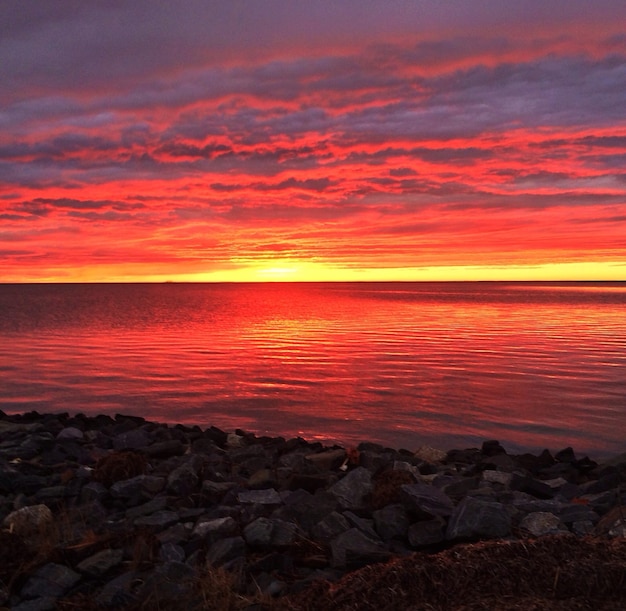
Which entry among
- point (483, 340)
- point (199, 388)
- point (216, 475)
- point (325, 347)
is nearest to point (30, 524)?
point (216, 475)

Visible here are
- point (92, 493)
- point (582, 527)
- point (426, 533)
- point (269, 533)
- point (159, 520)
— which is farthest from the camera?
point (92, 493)

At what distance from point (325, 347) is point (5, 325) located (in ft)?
139

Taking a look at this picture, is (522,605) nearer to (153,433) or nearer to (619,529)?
(619,529)

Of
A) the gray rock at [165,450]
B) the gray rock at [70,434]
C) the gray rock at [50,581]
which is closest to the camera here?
the gray rock at [50,581]

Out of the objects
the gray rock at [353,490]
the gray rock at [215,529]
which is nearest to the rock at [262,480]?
the gray rock at [353,490]

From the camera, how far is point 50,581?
7.13 meters

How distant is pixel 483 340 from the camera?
47688mm

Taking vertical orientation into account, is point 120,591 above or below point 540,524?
below

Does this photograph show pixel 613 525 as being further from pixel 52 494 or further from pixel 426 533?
pixel 52 494

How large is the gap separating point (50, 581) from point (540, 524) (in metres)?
5.97

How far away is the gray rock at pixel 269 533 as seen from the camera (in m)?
7.74

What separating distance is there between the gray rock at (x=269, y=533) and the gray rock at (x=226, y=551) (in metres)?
0.18

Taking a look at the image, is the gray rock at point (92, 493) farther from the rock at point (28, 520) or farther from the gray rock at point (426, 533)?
the gray rock at point (426, 533)

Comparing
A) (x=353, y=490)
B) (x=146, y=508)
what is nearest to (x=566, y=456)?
(x=353, y=490)
